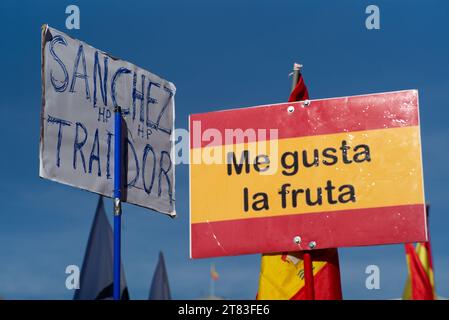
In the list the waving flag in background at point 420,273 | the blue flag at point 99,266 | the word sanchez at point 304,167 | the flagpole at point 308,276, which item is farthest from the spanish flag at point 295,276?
the blue flag at point 99,266

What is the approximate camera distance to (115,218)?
18.4 feet

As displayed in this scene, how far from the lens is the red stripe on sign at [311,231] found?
4758 mm

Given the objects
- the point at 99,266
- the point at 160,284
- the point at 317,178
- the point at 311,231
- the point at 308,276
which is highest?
the point at 99,266

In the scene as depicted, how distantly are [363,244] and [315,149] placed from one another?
646 millimetres

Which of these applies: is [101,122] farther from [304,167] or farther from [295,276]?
[295,276]

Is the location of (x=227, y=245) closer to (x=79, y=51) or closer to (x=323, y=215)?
(x=323, y=215)

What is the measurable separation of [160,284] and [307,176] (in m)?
20.2

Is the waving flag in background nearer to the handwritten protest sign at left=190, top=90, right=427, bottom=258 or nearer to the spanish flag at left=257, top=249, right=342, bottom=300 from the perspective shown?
the spanish flag at left=257, top=249, right=342, bottom=300

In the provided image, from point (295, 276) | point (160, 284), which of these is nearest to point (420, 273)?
point (295, 276)

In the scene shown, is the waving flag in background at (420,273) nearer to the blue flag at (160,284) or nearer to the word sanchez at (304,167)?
the word sanchez at (304,167)

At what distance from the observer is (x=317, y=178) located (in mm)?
5027
